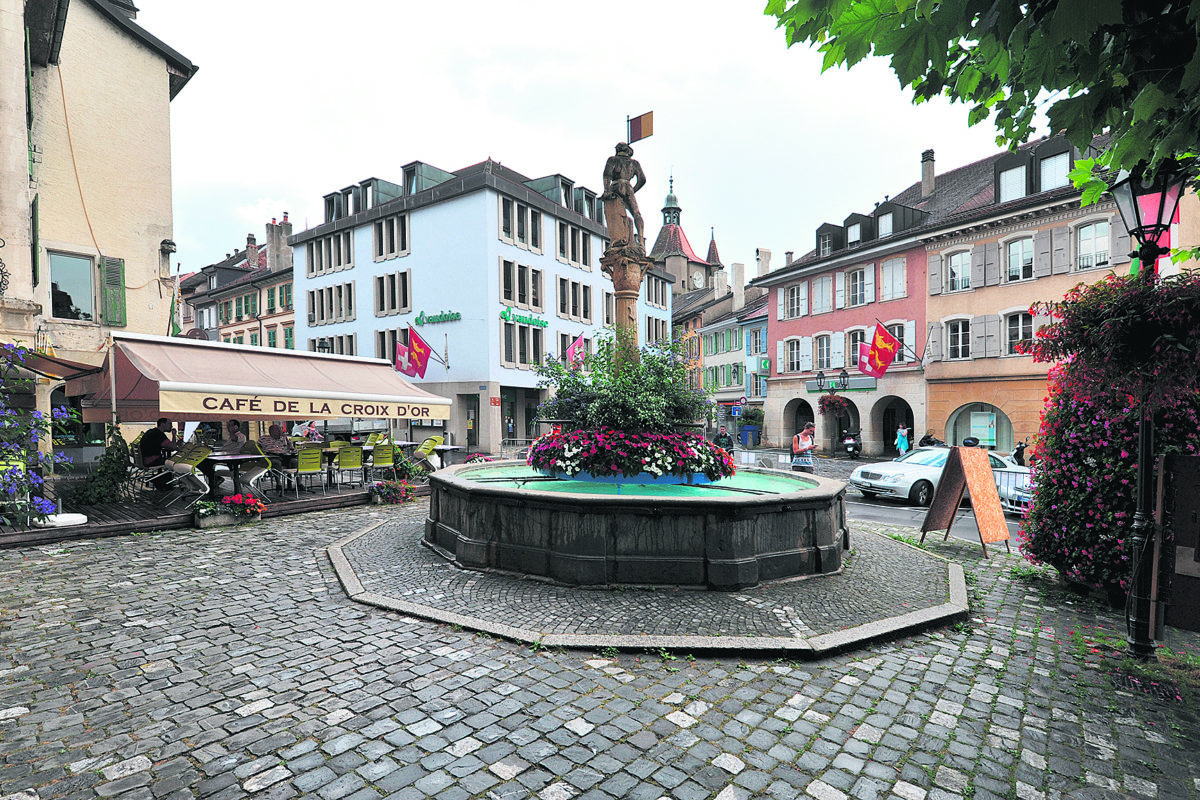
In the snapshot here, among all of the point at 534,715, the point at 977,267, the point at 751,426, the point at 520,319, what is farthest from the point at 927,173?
the point at 534,715

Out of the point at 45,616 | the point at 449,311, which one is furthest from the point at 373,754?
the point at 449,311

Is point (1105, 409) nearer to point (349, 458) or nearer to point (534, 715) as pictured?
point (534, 715)

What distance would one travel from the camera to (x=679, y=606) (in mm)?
5785

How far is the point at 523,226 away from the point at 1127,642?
34682 millimetres

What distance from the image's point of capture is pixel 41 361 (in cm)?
1203

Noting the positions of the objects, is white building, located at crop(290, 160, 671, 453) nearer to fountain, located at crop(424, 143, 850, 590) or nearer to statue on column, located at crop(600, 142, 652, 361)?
statue on column, located at crop(600, 142, 652, 361)

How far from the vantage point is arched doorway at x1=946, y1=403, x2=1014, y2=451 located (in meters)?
27.9

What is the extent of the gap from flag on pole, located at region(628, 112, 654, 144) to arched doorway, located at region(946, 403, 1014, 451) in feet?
75.4

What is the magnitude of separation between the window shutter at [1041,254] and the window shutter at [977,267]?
2.10 metres

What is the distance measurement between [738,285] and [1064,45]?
54460 mm

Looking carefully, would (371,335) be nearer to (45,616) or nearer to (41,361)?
(41,361)

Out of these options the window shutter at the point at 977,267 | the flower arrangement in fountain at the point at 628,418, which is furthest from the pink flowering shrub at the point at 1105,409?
the window shutter at the point at 977,267

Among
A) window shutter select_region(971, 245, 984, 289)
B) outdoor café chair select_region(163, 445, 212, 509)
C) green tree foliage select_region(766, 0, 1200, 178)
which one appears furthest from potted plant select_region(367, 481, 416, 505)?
window shutter select_region(971, 245, 984, 289)

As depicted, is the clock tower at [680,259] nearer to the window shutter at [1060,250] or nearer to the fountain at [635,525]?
the window shutter at [1060,250]
